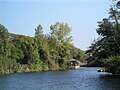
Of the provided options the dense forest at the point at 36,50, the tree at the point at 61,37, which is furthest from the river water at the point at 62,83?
the tree at the point at 61,37

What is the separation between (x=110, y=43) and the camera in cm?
5875

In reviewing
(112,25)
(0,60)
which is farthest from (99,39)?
(0,60)

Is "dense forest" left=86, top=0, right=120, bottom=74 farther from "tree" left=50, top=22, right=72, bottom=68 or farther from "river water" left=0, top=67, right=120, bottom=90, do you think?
"tree" left=50, top=22, right=72, bottom=68

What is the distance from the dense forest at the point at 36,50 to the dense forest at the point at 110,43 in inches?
814

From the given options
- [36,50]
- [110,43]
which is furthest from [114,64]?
[36,50]

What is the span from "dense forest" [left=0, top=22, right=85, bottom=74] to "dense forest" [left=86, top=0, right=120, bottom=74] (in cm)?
2068

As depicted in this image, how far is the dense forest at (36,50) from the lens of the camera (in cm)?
7281

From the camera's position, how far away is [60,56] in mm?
93312

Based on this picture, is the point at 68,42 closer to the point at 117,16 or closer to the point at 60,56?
the point at 60,56

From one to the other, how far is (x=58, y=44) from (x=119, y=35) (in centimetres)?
3917

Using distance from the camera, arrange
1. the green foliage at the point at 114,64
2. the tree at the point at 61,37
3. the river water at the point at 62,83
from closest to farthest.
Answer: the river water at the point at 62,83 → the green foliage at the point at 114,64 → the tree at the point at 61,37

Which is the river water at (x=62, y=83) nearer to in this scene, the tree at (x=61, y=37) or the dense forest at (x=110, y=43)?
the dense forest at (x=110, y=43)

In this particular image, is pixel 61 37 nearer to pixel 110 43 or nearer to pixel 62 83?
pixel 110 43

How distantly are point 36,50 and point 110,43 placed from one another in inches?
1144
